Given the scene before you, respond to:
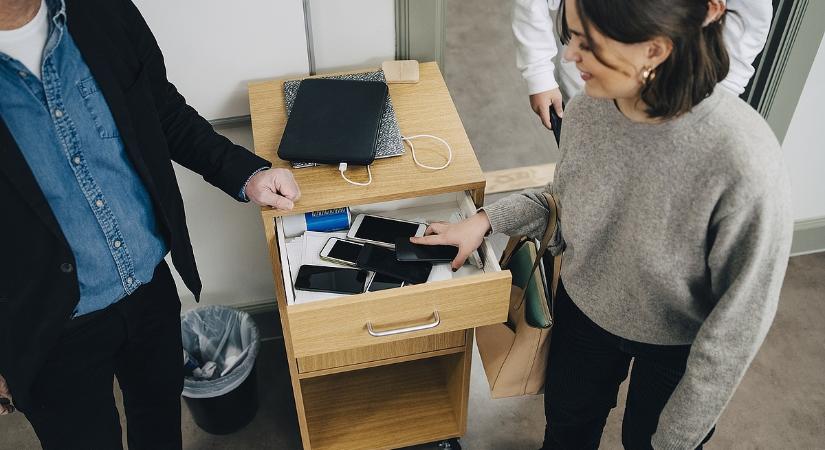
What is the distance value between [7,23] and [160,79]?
0.31 m

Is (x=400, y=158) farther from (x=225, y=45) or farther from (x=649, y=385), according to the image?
(x=649, y=385)

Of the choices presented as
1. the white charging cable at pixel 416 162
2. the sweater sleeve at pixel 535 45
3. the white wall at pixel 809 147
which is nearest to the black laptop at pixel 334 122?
the white charging cable at pixel 416 162

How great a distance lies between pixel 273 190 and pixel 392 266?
0.93ft

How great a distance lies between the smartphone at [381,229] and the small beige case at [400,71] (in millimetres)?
368

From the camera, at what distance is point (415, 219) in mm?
1688

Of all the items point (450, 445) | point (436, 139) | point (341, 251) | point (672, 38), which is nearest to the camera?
point (672, 38)

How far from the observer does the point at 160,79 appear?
140cm

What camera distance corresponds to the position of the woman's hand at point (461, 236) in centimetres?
146

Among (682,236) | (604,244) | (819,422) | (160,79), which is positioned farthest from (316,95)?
(819,422)

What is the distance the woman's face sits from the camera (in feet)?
3.40

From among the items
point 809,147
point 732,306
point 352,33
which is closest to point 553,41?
point 352,33

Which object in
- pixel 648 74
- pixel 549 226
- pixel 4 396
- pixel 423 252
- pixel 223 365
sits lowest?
pixel 223 365

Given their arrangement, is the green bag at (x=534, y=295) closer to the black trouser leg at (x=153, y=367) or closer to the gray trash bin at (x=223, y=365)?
the black trouser leg at (x=153, y=367)

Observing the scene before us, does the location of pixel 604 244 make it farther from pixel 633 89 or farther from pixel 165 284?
pixel 165 284
